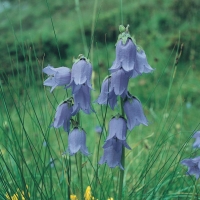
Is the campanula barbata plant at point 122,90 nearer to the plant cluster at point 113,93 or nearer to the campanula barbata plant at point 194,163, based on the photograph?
the plant cluster at point 113,93

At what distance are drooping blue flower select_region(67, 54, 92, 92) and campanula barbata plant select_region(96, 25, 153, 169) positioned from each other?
0.05 meters

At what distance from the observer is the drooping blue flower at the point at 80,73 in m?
1.20

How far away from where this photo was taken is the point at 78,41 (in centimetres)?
553

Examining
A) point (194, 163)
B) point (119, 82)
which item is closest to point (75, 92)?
point (119, 82)

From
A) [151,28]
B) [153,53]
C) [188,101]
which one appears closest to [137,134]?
Answer: [188,101]

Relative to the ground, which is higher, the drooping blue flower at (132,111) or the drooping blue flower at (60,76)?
the drooping blue flower at (60,76)

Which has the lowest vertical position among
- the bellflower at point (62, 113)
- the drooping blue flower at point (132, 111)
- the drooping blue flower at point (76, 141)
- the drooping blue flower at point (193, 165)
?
the drooping blue flower at point (193, 165)

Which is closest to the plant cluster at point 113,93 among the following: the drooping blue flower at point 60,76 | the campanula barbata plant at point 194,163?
the drooping blue flower at point 60,76

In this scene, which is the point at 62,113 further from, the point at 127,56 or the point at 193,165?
the point at 193,165

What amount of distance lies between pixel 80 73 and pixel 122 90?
0.12 metres

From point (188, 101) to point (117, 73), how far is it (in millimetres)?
2606

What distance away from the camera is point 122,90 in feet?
3.86

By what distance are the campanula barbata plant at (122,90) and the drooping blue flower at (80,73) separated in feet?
0.18

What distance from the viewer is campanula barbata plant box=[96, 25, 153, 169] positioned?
116 cm
